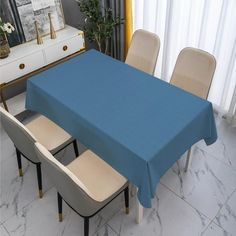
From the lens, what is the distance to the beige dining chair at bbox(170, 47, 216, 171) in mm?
→ 2252

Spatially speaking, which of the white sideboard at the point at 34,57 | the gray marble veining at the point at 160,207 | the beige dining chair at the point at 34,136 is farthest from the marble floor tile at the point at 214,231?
the white sideboard at the point at 34,57

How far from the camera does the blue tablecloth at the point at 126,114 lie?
5.76ft

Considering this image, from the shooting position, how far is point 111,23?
3.27 metres

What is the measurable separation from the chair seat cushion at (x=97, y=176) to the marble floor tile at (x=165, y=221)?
440 millimetres

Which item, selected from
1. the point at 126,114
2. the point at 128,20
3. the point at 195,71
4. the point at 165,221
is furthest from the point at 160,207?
the point at 128,20

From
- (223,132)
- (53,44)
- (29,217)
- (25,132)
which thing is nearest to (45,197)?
(29,217)

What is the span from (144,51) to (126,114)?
3.04ft

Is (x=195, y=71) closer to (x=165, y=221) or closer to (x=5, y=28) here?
(x=165, y=221)

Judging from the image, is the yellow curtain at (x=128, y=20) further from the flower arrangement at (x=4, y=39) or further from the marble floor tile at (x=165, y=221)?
the marble floor tile at (x=165, y=221)

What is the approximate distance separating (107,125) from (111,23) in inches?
69.2

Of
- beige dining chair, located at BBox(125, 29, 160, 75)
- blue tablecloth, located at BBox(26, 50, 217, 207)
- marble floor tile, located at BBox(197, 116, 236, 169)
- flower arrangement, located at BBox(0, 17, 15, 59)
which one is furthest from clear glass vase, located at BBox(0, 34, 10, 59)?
marble floor tile, located at BBox(197, 116, 236, 169)

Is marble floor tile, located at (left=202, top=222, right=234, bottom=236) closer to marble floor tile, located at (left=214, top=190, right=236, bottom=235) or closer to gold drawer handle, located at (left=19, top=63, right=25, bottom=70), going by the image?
marble floor tile, located at (left=214, top=190, right=236, bottom=235)

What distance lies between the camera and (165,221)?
2184 millimetres

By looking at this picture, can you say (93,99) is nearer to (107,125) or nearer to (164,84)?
(107,125)
